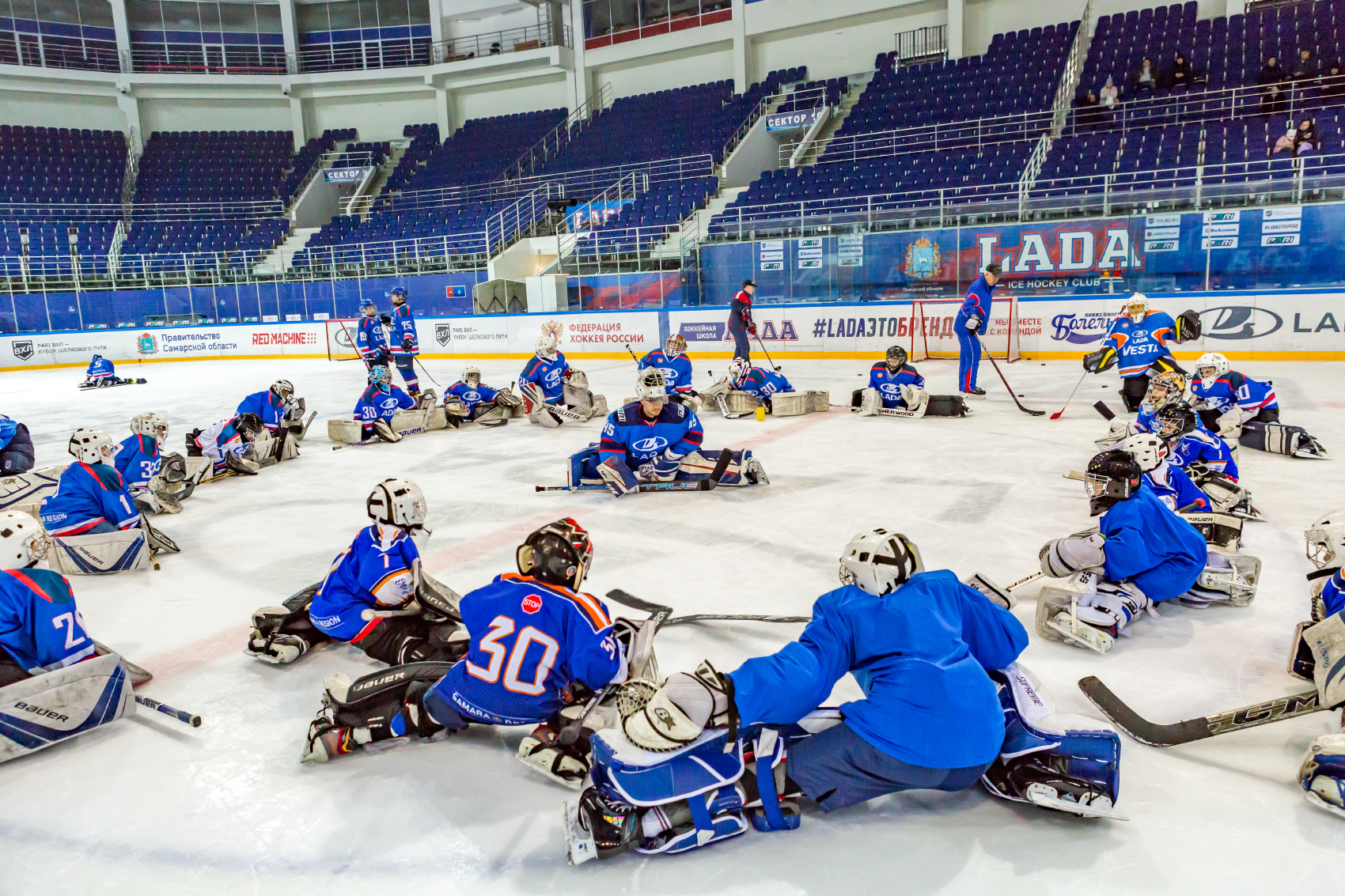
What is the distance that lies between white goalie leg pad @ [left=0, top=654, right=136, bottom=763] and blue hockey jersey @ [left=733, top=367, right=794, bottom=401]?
8033mm

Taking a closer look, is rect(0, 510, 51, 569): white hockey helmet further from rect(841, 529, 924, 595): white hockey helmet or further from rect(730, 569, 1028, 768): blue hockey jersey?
rect(841, 529, 924, 595): white hockey helmet

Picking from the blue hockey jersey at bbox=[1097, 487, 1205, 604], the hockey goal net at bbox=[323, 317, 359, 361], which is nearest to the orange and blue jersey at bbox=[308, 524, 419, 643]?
the blue hockey jersey at bbox=[1097, 487, 1205, 604]

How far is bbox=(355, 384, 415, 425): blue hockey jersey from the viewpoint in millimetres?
9891

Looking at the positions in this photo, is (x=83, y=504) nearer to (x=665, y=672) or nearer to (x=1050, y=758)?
(x=665, y=672)

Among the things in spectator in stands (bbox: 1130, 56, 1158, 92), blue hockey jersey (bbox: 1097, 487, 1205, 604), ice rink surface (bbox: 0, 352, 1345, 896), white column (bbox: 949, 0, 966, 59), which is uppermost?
white column (bbox: 949, 0, 966, 59)

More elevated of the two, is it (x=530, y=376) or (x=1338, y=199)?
(x=1338, y=199)

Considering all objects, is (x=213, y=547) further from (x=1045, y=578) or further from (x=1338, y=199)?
(x=1338, y=199)

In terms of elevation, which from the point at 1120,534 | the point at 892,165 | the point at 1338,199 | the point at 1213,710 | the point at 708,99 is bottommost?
the point at 1213,710

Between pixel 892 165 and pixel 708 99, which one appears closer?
pixel 892 165

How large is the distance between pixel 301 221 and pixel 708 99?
14261mm

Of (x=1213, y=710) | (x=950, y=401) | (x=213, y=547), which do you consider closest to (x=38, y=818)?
(x=213, y=547)

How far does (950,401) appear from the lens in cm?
1019

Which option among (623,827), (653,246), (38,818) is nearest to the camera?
(623,827)

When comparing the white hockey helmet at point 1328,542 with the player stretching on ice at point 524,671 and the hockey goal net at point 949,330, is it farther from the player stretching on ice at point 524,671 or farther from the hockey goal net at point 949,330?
the hockey goal net at point 949,330
